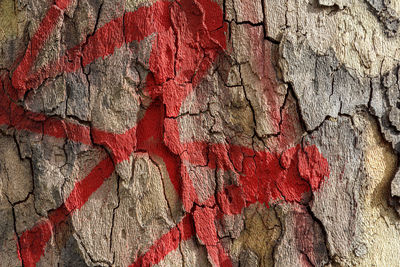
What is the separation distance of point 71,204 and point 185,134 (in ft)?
1.07

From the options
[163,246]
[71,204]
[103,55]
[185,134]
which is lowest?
[163,246]

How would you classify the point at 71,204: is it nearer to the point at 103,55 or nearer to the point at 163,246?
the point at 163,246

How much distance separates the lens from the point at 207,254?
94 centimetres

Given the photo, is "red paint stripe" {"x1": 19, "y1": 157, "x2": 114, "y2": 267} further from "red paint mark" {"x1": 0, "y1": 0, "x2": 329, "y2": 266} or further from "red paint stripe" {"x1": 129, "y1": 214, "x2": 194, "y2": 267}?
"red paint stripe" {"x1": 129, "y1": 214, "x2": 194, "y2": 267}

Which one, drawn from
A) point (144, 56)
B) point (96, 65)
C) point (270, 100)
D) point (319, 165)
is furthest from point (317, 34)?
point (96, 65)

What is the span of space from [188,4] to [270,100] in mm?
310

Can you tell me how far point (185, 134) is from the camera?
3.08 ft

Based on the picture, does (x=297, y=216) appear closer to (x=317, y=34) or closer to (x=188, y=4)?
(x=317, y=34)

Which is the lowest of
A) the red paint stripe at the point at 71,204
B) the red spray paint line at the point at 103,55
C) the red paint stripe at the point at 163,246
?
the red paint stripe at the point at 163,246

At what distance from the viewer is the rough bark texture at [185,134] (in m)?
0.92

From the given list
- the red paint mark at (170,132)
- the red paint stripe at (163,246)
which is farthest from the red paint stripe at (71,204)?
the red paint stripe at (163,246)

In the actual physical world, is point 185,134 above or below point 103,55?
below

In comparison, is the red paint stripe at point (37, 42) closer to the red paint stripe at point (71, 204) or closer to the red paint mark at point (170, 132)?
the red paint mark at point (170, 132)

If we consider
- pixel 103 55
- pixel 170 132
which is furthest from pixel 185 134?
pixel 103 55
